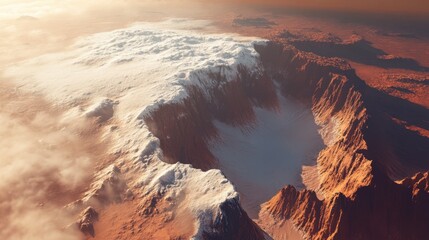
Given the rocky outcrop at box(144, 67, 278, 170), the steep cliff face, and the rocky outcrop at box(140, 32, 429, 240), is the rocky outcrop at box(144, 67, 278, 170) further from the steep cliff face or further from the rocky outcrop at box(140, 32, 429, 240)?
the steep cliff face

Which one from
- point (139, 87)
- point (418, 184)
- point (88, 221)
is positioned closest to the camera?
point (88, 221)

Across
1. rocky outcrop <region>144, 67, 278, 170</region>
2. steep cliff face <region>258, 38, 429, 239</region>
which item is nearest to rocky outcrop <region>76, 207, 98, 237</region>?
rocky outcrop <region>144, 67, 278, 170</region>

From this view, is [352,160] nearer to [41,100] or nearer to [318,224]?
[318,224]

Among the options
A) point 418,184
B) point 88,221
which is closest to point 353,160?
point 418,184

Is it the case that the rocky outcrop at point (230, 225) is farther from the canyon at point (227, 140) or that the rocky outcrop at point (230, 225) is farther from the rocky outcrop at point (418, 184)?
the rocky outcrop at point (418, 184)

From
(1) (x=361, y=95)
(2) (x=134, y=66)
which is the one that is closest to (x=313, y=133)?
(1) (x=361, y=95)

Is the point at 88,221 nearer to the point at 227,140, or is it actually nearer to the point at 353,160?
the point at 227,140
